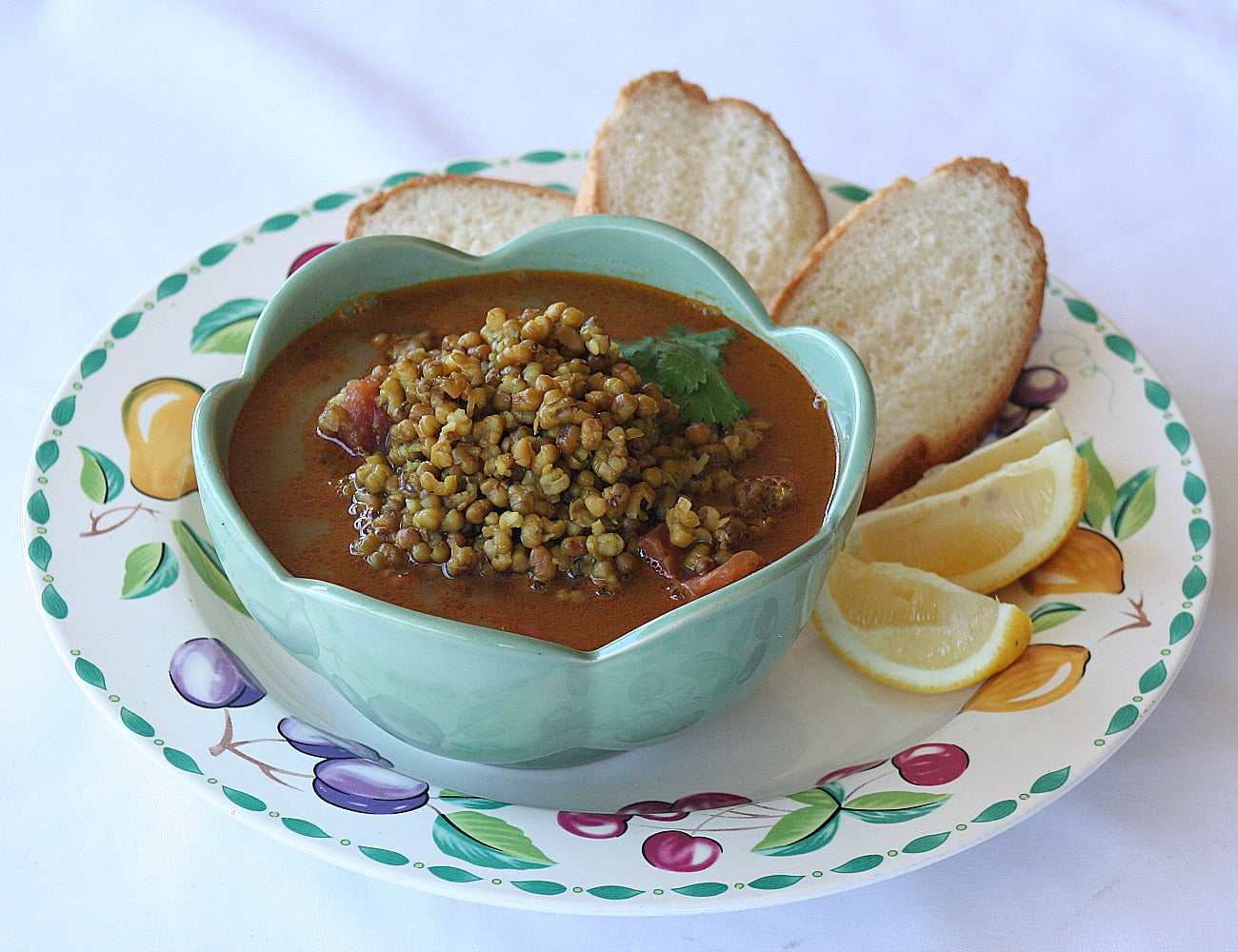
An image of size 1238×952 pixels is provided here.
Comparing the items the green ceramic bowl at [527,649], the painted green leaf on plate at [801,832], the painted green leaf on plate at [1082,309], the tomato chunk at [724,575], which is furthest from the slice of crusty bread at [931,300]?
the painted green leaf on plate at [801,832]

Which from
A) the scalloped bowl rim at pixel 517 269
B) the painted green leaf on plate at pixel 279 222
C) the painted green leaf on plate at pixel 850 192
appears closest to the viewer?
the scalloped bowl rim at pixel 517 269

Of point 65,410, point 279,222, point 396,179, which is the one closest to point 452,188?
point 396,179

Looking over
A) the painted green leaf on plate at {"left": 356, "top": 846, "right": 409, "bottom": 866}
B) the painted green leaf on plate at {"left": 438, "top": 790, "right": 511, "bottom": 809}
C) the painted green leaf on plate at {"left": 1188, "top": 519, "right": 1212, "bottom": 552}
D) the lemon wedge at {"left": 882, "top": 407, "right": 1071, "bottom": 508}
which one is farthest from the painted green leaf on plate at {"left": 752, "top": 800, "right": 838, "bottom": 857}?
the painted green leaf on plate at {"left": 1188, "top": 519, "right": 1212, "bottom": 552}

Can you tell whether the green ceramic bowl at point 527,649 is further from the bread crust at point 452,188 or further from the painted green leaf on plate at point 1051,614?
the bread crust at point 452,188

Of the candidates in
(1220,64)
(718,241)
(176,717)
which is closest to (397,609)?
(176,717)

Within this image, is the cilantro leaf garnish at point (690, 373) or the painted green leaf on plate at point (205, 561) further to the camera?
the painted green leaf on plate at point (205, 561)

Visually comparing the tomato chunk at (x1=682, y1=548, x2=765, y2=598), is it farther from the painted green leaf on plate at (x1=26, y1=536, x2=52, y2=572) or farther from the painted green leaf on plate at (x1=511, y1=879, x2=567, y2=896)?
the painted green leaf on plate at (x1=26, y1=536, x2=52, y2=572)
